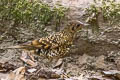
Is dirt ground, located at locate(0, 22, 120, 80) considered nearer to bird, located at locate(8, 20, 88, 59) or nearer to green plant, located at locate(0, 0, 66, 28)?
bird, located at locate(8, 20, 88, 59)

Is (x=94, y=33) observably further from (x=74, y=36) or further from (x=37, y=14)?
(x=37, y=14)

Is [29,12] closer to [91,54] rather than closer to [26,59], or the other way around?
[26,59]

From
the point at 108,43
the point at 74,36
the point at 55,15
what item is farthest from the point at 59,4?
the point at 108,43

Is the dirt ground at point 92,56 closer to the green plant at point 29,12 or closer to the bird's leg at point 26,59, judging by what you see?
the bird's leg at point 26,59

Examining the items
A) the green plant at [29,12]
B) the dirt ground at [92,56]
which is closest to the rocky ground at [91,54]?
the dirt ground at [92,56]

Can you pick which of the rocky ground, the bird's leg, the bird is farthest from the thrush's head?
the bird's leg

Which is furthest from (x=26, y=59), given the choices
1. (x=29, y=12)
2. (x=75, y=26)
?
(x=75, y=26)
